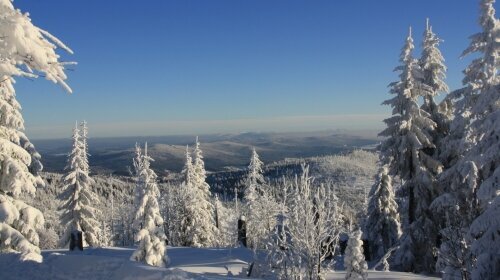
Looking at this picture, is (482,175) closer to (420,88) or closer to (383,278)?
(383,278)

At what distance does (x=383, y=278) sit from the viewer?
16.9 m

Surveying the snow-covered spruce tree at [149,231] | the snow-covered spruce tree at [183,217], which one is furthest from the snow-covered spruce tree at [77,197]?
the snow-covered spruce tree at [149,231]

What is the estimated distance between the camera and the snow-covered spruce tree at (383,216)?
31656mm

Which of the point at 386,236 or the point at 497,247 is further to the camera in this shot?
the point at 386,236

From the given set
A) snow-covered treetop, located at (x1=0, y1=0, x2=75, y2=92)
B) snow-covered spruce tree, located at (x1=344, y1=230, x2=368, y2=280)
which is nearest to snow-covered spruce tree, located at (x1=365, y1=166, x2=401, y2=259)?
snow-covered spruce tree, located at (x1=344, y1=230, x2=368, y2=280)

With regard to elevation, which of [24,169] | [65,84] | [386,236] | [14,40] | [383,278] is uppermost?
[14,40]

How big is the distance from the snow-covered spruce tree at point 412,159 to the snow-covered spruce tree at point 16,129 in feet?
54.5

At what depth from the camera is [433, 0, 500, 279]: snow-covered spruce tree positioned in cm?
1235

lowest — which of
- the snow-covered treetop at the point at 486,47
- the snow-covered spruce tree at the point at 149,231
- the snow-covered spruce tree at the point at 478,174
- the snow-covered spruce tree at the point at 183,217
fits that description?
the snow-covered spruce tree at the point at 183,217

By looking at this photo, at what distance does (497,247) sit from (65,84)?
37.6 ft

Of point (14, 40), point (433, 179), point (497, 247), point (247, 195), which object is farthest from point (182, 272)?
point (247, 195)

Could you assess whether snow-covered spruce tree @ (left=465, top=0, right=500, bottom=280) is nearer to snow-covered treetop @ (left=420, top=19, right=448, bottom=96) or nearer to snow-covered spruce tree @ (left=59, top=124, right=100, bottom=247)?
snow-covered treetop @ (left=420, top=19, right=448, bottom=96)

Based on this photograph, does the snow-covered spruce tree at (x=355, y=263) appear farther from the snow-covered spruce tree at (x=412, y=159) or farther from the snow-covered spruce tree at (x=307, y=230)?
the snow-covered spruce tree at (x=412, y=159)

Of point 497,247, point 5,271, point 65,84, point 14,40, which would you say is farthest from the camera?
point 497,247
